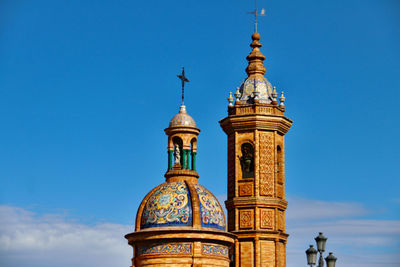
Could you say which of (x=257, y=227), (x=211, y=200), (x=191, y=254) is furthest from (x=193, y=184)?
(x=257, y=227)

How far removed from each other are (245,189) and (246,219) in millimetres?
1568

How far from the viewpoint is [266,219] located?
4338cm

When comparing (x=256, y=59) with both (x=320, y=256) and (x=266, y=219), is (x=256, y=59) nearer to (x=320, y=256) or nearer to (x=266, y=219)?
(x=266, y=219)

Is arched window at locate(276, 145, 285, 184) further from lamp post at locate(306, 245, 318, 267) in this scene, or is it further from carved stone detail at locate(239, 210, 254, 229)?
lamp post at locate(306, 245, 318, 267)

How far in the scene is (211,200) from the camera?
35250 millimetres

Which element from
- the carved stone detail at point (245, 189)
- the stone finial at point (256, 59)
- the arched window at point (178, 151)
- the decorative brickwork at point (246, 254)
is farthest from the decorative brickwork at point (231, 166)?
the arched window at point (178, 151)

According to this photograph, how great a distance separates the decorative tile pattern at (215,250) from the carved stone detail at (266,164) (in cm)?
892

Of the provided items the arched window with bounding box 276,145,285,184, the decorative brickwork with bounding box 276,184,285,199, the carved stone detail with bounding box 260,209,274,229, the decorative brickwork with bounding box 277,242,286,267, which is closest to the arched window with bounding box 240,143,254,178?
the arched window with bounding box 276,145,285,184

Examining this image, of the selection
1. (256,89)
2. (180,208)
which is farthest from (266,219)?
(180,208)

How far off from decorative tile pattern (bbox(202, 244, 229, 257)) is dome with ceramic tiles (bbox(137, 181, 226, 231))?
2.38 feet

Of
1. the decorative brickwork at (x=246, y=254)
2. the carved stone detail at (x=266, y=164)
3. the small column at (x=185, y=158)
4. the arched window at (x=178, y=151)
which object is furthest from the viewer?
the carved stone detail at (x=266, y=164)

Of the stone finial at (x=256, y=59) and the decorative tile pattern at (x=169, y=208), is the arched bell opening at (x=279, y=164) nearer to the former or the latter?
the stone finial at (x=256, y=59)

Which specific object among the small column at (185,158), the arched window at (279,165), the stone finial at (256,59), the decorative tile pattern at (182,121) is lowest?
the small column at (185,158)

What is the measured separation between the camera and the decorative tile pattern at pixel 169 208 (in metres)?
34.0
